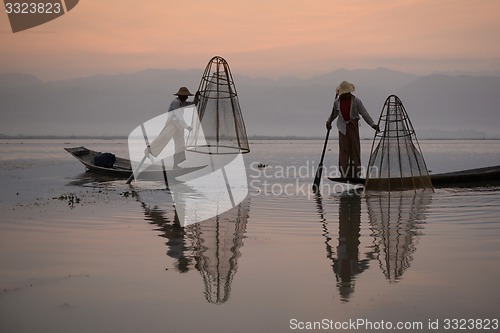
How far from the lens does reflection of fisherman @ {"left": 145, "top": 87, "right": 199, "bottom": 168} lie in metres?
12.8

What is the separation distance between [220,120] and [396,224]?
19.1 feet

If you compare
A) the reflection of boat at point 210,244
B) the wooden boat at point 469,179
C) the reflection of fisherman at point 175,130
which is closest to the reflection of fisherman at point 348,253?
the reflection of boat at point 210,244

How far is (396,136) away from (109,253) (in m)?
7.46

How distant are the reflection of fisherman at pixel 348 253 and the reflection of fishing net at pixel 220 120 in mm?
3943

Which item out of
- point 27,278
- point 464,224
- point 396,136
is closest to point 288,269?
point 27,278

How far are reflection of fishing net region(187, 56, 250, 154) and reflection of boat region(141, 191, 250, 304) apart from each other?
3523mm

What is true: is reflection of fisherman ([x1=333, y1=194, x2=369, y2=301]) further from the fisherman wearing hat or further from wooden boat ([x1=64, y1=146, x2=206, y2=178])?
wooden boat ([x1=64, y1=146, x2=206, y2=178])

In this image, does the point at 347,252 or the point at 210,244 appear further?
the point at 210,244

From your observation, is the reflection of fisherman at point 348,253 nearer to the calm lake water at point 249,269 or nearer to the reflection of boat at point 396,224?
the calm lake water at point 249,269

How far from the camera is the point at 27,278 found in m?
4.30

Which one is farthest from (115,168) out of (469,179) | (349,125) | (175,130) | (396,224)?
(396,224)

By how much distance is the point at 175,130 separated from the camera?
13.2 m

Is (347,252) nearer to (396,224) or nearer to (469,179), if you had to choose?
(396,224)

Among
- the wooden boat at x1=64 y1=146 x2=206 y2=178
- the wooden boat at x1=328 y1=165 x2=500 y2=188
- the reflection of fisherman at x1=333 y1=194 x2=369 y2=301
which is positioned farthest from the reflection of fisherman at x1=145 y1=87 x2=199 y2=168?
the wooden boat at x1=328 y1=165 x2=500 y2=188
